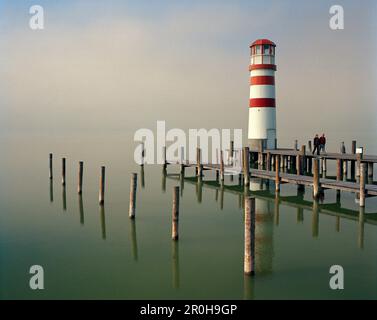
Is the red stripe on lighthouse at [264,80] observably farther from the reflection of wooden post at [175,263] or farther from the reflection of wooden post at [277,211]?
the reflection of wooden post at [175,263]

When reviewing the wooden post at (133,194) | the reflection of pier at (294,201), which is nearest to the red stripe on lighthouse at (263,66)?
the reflection of pier at (294,201)

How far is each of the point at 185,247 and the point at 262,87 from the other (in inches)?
719

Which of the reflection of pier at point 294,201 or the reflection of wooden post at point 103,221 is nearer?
the reflection of wooden post at point 103,221

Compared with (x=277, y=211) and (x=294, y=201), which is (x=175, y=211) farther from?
(x=294, y=201)

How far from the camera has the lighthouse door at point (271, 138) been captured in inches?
1225

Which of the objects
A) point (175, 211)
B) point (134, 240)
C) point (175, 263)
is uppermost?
point (175, 211)

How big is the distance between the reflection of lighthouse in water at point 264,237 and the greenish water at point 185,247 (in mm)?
35

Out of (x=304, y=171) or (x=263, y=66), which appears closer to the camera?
(x=304, y=171)

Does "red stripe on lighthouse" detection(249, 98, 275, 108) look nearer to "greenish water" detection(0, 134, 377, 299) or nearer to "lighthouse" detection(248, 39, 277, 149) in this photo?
"lighthouse" detection(248, 39, 277, 149)

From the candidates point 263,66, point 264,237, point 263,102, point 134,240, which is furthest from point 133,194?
point 263,66

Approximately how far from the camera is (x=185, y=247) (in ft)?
46.0

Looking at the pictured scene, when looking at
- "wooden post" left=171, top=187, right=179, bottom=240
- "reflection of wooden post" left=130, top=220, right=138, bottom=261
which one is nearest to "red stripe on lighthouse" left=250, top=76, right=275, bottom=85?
"reflection of wooden post" left=130, top=220, right=138, bottom=261

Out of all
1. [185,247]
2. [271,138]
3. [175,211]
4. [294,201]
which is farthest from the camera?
[271,138]
